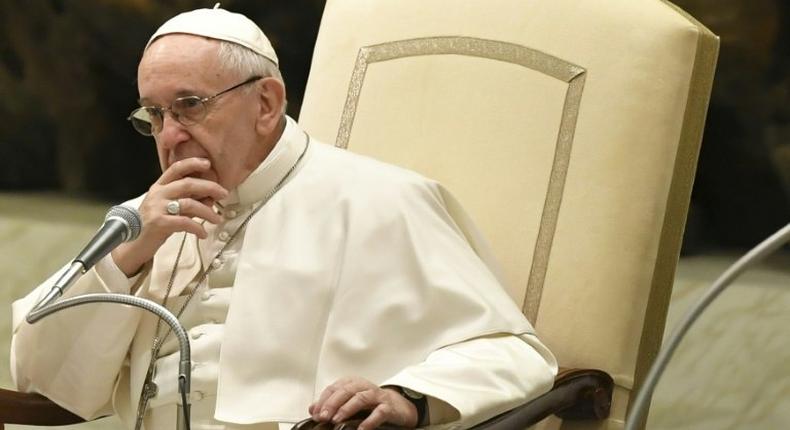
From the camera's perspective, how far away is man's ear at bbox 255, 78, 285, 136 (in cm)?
280

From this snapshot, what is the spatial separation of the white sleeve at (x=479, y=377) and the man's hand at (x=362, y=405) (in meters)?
0.05

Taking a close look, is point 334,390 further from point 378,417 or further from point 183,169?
point 183,169

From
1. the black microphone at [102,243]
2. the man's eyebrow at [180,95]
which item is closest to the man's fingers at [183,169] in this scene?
the man's eyebrow at [180,95]

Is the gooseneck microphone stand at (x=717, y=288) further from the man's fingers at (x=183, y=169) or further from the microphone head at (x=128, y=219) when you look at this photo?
the man's fingers at (x=183, y=169)

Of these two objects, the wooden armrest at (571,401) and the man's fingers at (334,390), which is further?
the wooden armrest at (571,401)

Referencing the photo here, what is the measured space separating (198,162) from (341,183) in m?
0.32

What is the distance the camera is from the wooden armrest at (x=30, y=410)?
2.71 meters

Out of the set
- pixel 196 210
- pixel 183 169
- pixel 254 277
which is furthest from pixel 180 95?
pixel 254 277

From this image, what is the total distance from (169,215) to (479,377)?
670 mm

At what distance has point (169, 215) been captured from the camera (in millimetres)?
2596

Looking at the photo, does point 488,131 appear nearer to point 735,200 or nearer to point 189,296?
point 189,296

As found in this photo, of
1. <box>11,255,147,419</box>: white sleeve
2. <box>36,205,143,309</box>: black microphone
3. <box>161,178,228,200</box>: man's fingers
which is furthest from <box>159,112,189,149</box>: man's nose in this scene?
<box>36,205,143,309</box>: black microphone

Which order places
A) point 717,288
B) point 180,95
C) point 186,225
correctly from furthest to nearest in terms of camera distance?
point 180,95
point 186,225
point 717,288

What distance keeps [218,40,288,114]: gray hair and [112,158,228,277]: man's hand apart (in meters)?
0.21
